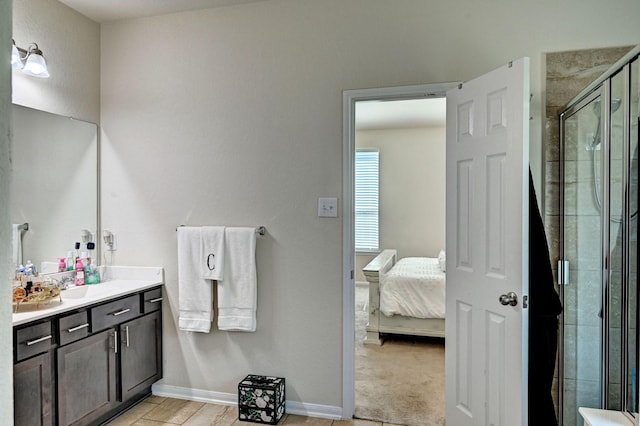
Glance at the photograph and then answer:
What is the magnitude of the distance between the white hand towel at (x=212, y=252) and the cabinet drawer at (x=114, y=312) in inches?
18.7

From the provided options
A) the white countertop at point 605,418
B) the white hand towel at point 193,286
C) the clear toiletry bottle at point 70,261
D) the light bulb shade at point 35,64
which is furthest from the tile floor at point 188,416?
the light bulb shade at point 35,64

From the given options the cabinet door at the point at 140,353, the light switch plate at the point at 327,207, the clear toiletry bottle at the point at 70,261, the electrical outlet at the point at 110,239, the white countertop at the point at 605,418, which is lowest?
the cabinet door at the point at 140,353

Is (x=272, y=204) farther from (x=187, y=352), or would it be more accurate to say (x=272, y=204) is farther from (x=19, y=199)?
(x=19, y=199)

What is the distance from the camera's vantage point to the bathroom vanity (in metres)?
1.95

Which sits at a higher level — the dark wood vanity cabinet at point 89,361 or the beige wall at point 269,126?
the beige wall at point 269,126

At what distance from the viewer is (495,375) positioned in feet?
6.50

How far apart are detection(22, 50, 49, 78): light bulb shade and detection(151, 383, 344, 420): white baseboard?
7.22 feet

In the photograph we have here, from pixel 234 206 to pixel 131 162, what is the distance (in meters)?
0.88

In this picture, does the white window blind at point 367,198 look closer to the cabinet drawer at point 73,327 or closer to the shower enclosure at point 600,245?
the shower enclosure at point 600,245

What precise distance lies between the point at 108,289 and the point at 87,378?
0.55 m

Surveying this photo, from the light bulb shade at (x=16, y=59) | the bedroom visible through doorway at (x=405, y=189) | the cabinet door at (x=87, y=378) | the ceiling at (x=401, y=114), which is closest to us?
the cabinet door at (x=87, y=378)

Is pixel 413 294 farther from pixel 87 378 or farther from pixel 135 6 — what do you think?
pixel 135 6

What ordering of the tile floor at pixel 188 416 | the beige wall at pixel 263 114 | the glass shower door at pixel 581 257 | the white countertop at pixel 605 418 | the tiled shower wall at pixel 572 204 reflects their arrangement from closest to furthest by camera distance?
the white countertop at pixel 605 418, the glass shower door at pixel 581 257, the tiled shower wall at pixel 572 204, the beige wall at pixel 263 114, the tile floor at pixel 188 416

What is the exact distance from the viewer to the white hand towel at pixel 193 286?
275 cm
